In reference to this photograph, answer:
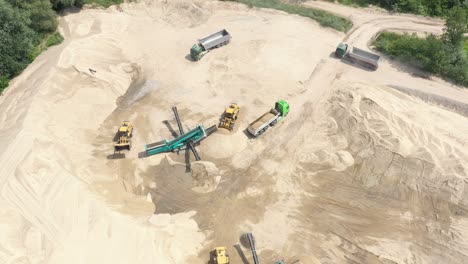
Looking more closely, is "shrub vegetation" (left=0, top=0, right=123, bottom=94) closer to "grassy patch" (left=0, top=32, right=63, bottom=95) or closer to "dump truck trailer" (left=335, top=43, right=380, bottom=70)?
"grassy patch" (left=0, top=32, right=63, bottom=95)

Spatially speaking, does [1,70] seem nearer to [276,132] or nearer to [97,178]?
[97,178]

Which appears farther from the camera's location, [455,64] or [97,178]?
[455,64]

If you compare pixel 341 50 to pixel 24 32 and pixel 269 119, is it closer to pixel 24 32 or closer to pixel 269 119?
pixel 269 119

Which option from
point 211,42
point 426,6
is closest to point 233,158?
point 211,42

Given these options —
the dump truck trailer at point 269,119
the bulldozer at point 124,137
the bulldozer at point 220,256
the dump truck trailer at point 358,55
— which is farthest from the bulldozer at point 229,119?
the dump truck trailer at point 358,55

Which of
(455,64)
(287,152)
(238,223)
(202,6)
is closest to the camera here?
(238,223)

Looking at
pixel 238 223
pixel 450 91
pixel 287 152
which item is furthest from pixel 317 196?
pixel 450 91

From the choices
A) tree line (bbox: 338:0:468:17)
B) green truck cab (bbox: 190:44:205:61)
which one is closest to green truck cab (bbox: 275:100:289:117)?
green truck cab (bbox: 190:44:205:61)

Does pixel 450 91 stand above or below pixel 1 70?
above
